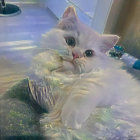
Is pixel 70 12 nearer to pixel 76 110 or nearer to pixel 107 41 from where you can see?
pixel 107 41

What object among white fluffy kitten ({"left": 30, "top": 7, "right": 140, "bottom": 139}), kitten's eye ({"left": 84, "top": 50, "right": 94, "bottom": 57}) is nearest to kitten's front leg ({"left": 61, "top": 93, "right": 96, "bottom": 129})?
white fluffy kitten ({"left": 30, "top": 7, "right": 140, "bottom": 139})

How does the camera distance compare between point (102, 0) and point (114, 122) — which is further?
point (102, 0)

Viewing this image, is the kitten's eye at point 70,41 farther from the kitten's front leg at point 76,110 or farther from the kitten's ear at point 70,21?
the kitten's front leg at point 76,110

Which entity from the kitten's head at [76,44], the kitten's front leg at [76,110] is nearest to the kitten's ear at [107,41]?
the kitten's head at [76,44]

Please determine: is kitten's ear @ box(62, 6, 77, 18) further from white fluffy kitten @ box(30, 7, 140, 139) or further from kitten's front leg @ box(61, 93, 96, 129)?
kitten's front leg @ box(61, 93, 96, 129)

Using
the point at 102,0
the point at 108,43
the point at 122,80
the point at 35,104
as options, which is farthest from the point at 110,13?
the point at 35,104

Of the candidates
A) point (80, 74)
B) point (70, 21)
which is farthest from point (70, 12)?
point (80, 74)

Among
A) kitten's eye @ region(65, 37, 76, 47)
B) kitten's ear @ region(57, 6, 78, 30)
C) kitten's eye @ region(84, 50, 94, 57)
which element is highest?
kitten's ear @ region(57, 6, 78, 30)

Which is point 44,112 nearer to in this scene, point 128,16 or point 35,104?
point 35,104
